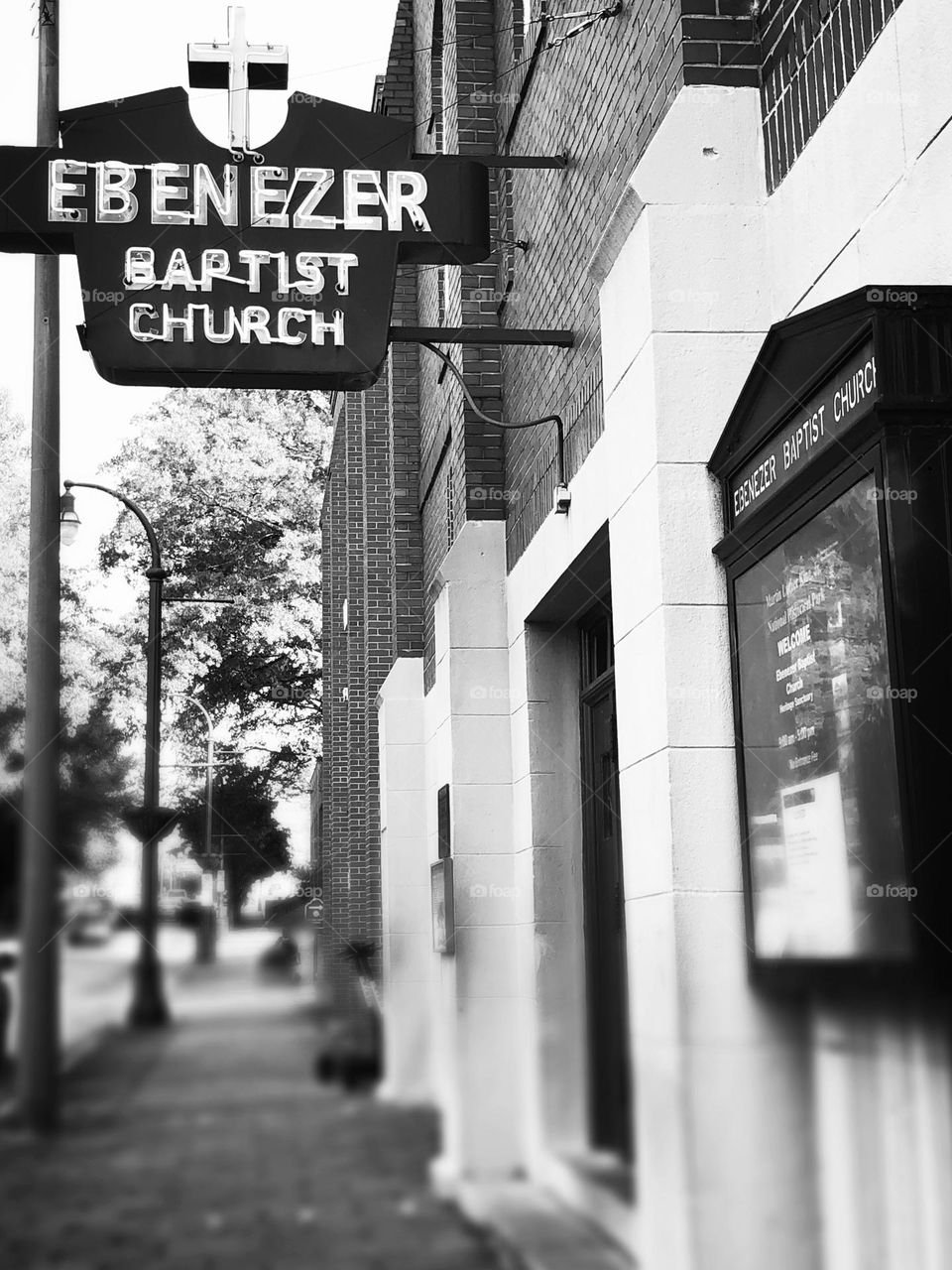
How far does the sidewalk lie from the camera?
2152 mm

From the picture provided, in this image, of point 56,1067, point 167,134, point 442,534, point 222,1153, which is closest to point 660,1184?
point 222,1153

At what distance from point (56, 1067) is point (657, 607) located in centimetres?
252

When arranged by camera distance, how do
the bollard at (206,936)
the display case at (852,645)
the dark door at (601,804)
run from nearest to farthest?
the bollard at (206,936)
the display case at (852,645)
the dark door at (601,804)

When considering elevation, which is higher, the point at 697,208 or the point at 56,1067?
the point at 697,208

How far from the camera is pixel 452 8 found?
919 centimetres

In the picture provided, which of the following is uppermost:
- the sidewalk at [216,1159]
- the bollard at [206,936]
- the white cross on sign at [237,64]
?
the white cross on sign at [237,64]

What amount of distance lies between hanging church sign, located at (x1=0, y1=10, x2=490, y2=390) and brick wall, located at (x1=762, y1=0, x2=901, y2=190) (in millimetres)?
1628

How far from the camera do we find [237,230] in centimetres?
543

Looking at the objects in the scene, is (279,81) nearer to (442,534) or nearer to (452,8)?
(452,8)

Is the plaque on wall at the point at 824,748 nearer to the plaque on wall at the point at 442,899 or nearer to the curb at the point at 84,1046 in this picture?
the curb at the point at 84,1046

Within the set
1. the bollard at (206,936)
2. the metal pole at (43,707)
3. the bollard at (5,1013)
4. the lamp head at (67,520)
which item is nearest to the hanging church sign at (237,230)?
the metal pole at (43,707)

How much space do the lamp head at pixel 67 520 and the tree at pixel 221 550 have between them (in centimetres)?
21

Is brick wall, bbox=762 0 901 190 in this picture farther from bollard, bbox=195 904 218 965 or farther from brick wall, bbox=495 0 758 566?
bollard, bbox=195 904 218 965

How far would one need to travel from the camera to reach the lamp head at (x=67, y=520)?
318 cm
